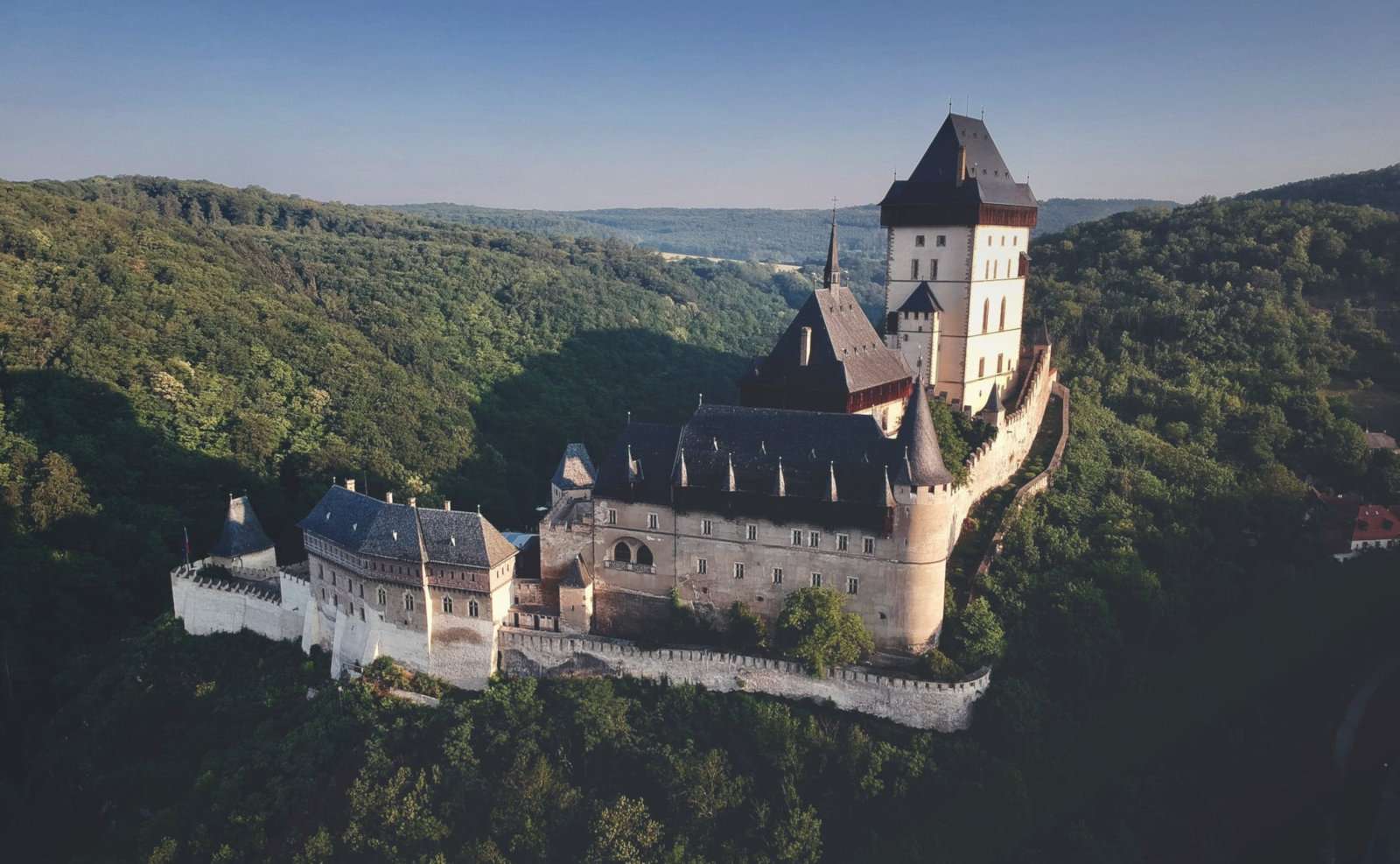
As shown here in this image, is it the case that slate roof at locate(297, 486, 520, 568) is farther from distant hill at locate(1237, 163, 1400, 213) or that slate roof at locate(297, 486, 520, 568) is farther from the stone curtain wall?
distant hill at locate(1237, 163, 1400, 213)

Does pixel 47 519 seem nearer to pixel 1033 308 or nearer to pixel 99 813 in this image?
pixel 99 813

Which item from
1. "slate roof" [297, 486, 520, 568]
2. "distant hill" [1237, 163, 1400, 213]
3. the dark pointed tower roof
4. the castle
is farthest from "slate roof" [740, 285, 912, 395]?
"distant hill" [1237, 163, 1400, 213]

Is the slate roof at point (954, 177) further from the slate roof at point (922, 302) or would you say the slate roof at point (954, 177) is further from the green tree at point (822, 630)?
the green tree at point (822, 630)

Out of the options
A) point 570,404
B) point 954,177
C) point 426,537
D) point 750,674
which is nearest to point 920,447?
point 750,674

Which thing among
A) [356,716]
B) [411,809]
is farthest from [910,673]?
[356,716]

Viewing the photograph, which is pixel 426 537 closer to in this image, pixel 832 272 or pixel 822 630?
pixel 822 630

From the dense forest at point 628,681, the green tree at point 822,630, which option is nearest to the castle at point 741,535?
the green tree at point 822,630
